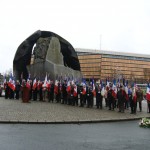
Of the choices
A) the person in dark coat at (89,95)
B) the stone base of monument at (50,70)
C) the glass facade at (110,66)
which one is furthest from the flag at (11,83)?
the glass facade at (110,66)

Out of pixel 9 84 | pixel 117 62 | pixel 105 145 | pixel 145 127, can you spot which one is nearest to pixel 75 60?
pixel 9 84

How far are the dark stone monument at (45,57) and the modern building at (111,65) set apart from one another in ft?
326

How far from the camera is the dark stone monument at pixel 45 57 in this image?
95.8 ft

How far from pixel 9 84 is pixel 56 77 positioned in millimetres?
3960

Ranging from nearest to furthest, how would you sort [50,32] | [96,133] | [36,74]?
[96,133] → [36,74] → [50,32]

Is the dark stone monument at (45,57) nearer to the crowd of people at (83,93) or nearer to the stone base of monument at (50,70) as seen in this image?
the stone base of monument at (50,70)

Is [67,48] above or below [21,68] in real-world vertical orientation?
above

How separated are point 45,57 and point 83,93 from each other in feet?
21.3

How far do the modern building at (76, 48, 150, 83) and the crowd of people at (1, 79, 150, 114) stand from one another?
10601cm

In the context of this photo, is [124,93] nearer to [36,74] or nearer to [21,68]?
[36,74]

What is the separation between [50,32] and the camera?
33250 mm

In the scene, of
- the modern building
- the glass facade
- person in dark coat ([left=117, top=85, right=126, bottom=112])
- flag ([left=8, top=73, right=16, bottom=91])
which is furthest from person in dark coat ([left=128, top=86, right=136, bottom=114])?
the glass facade

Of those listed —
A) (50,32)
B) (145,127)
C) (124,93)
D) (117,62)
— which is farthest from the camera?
(117,62)

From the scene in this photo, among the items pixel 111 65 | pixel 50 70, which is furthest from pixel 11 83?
pixel 111 65
